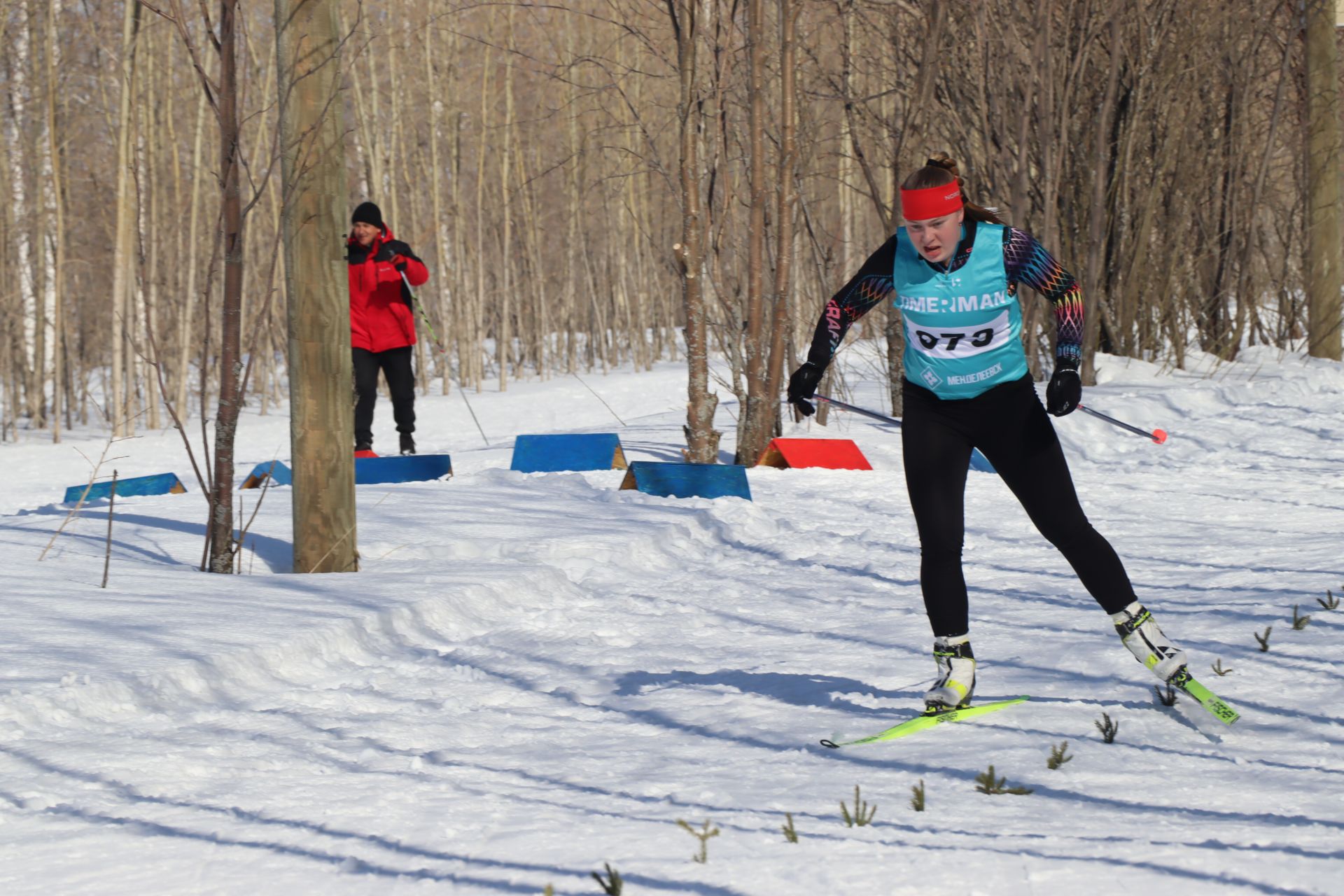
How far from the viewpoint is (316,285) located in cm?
567

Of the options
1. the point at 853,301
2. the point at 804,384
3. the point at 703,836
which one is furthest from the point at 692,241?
the point at 703,836

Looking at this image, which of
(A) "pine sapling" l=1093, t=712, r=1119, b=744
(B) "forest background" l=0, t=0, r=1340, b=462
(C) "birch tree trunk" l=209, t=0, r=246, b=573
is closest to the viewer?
(A) "pine sapling" l=1093, t=712, r=1119, b=744

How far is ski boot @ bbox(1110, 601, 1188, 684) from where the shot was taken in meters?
3.69

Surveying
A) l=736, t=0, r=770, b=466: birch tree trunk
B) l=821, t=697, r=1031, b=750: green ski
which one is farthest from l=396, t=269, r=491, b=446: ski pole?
l=821, t=697, r=1031, b=750: green ski

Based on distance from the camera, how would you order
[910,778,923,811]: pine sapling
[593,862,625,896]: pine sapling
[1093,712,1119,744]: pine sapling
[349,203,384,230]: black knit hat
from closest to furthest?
1. [593,862,625,896]: pine sapling
2. [910,778,923,811]: pine sapling
3. [1093,712,1119,744]: pine sapling
4. [349,203,384,230]: black knit hat

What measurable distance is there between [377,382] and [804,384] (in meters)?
6.42

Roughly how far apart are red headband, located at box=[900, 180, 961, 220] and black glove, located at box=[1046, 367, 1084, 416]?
0.55m

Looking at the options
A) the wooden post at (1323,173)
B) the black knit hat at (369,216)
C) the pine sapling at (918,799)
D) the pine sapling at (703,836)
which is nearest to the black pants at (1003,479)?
the pine sapling at (918,799)

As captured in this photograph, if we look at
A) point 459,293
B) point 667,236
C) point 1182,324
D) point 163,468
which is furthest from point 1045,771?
point 667,236

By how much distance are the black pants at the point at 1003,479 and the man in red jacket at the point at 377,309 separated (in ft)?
20.3

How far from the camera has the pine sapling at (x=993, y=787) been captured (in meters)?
3.01

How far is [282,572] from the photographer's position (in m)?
6.21

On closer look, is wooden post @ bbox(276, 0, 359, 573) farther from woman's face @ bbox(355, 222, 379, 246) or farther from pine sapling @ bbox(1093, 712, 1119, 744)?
woman's face @ bbox(355, 222, 379, 246)

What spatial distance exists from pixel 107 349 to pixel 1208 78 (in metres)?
18.9
